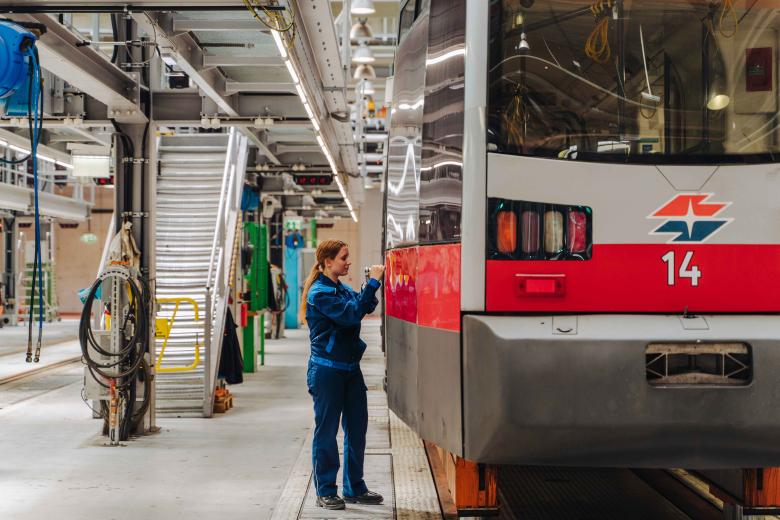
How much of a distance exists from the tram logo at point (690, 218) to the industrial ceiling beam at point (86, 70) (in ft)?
15.1

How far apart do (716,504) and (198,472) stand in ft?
12.6

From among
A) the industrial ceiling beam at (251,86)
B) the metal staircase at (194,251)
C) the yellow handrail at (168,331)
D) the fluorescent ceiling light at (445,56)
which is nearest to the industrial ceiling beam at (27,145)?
the metal staircase at (194,251)

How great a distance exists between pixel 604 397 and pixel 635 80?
4.66 ft

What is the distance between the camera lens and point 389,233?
595cm

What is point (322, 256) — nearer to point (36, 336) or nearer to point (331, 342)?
point (331, 342)

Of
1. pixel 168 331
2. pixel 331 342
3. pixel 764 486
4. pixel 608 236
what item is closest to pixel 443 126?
pixel 608 236

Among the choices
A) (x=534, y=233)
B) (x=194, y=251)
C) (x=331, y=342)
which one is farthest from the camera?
(x=194, y=251)

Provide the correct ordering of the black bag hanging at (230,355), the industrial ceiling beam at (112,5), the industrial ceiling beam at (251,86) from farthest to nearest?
the black bag hanging at (230,355), the industrial ceiling beam at (251,86), the industrial ceiling beam at (112,5)

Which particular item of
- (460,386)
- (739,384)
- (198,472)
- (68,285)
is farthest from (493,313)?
(68,285)

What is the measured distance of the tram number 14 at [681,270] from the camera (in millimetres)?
4367

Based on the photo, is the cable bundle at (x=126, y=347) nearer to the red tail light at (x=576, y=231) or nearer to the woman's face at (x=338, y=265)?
the woman's face at (x=338, y=265)

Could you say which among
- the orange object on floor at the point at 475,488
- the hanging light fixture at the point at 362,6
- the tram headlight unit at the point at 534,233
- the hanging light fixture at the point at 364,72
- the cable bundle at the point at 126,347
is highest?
the hanging light fixture at the point at 362,6

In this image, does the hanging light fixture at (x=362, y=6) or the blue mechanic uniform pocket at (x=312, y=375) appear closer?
the blue mechanic uniform pocket at (x=312, y=375)

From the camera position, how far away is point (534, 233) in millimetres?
4316
